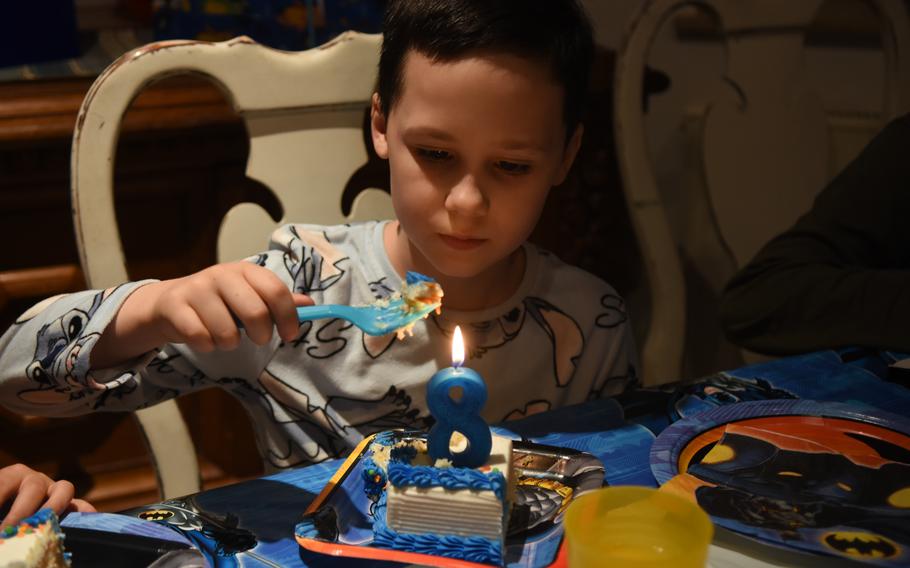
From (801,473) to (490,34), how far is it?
20.6 inches

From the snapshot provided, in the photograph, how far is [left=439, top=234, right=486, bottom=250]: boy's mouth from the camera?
1016 millimetres

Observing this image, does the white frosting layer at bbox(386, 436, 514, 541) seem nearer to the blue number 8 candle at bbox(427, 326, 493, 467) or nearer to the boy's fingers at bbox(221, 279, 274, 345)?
the blue number 8 candle at bbox(427, 326, 493, 467)

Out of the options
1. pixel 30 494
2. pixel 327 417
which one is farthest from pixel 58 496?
pixel 327 417

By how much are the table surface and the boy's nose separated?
0.22m

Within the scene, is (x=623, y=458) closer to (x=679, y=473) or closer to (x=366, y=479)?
(x=679, y=473)

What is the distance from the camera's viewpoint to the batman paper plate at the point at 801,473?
2.26ft

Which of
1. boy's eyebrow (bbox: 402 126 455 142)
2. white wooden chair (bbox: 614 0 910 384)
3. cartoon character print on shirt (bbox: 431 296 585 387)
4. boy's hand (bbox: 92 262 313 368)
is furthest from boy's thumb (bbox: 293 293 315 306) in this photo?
white wooden chair (bbox: 614 0 910 384)

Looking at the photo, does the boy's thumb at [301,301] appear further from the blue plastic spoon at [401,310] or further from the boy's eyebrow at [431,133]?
the boy's eyebrow at [431,133]

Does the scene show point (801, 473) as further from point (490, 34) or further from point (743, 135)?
point (743, 135)

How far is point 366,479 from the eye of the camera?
0.74 meters

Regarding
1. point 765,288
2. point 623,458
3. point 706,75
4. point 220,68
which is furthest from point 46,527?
point 706,75

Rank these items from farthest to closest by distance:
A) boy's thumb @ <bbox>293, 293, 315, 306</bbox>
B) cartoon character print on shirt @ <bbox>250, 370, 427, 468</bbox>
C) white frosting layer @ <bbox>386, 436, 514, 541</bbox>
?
Answer: 1. cartoon character print on shirt @ <bbox>250, 370, 427, 468</bbox>
2. boy's thumb @ <bbox>293, 293, 315, 306</bbox>
3. white frosting layer @ <bbox>386, 436, 514, 541</bbox>

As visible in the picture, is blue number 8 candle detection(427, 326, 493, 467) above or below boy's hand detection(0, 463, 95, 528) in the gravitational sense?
above

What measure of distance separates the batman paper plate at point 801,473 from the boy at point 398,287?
0.32 meters
